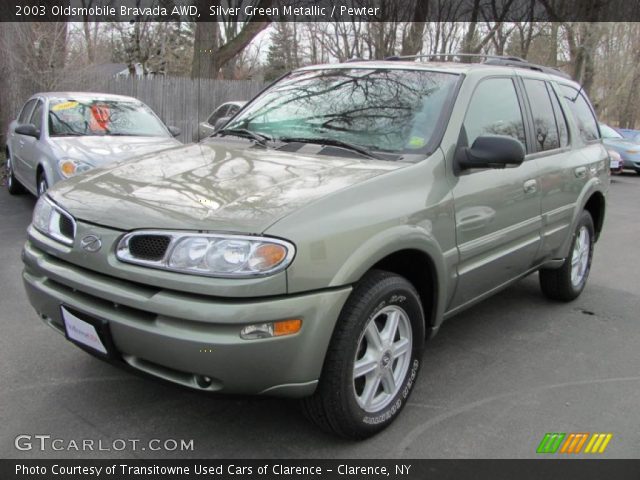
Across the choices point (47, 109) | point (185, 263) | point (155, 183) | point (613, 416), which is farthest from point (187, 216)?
point (47, 109)

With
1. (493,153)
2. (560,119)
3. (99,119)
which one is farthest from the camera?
(99,119)

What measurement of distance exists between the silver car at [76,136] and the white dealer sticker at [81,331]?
407cm

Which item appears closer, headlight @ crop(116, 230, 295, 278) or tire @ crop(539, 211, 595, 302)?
headlight @ crop(116, 230, 295, 278)

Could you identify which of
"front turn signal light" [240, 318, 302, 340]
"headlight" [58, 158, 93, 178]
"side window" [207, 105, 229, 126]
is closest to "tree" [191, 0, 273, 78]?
"side window" [207, 105, 229, 126]

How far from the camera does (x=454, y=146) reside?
3252 millimetres

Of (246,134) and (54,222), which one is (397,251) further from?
(54,222)

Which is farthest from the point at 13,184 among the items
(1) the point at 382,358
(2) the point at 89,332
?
(1) the point at 382,358

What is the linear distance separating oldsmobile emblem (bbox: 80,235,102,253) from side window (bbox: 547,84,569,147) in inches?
135

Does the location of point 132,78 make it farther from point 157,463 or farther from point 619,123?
point 619,123

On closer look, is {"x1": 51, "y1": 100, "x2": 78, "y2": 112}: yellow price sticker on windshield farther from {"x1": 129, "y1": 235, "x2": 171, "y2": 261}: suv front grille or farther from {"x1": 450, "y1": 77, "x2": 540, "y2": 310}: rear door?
{"x1": 129, "y1": 235, "x2": 171, "y2": 261}: suv front grille

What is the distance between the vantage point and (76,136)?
736cm

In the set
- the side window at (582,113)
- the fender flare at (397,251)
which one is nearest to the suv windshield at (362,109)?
the fender flare at (397,251)

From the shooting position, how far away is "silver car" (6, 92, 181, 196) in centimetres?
675

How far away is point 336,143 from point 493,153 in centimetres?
85
